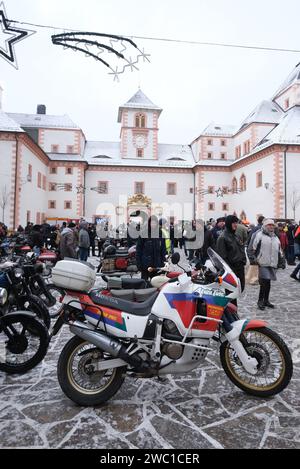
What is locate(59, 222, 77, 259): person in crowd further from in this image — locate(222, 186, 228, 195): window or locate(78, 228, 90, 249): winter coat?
locate(222, 186, 228, 195): window

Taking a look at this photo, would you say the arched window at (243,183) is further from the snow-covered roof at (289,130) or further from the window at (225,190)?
the snow-covered roof at (289,130)

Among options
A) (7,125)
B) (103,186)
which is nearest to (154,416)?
(7,125)

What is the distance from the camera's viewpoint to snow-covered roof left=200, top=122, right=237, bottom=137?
44.1 metres

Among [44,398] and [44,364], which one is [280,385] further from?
[44,364]

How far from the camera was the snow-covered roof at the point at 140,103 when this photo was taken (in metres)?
43.6

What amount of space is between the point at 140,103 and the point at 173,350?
45623mm

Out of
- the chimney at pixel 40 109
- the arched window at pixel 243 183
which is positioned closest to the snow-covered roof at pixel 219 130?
the arched window at pixel 243 183

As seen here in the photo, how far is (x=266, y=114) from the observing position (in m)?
40.2

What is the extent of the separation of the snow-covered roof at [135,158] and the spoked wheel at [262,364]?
38.8m

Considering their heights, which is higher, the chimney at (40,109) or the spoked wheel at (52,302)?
the chimney at (40,109)

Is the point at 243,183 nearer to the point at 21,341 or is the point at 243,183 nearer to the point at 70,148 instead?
A: the point at 70,148

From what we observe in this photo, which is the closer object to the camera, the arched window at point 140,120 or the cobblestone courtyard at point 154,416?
the cobblestone courtyard at point 154,416

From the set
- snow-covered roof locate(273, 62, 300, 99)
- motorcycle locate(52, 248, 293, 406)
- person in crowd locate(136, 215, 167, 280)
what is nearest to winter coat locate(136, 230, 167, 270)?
person in crowd locate(136, 215, 167, 280)
